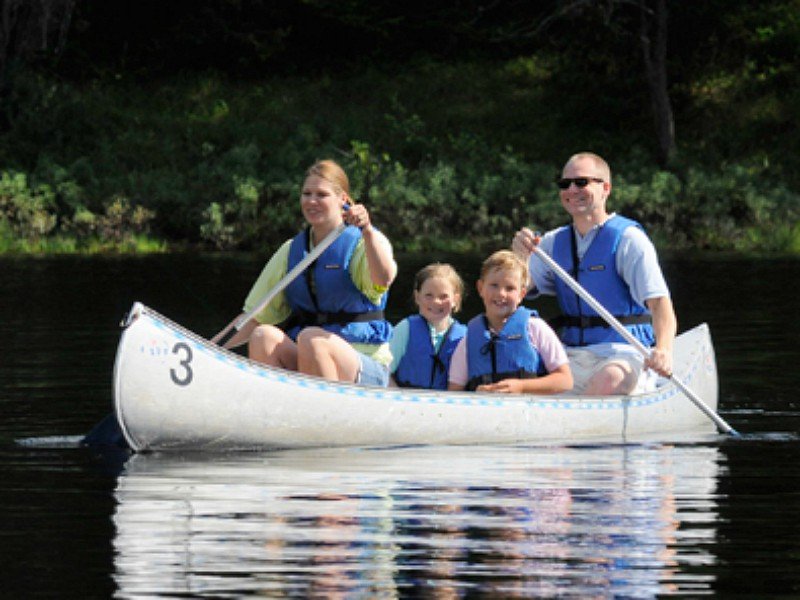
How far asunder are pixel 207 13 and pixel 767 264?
14032 millimetres

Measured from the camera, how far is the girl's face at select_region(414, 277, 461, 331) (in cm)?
976

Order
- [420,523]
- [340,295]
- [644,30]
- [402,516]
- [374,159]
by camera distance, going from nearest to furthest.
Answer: [420,523]
[402,516]
[340,295]
[374,159]
[644,30]

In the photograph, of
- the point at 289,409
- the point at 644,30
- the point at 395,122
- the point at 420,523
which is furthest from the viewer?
the point at 395,122

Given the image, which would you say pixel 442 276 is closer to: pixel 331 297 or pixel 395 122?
pixel 331 297

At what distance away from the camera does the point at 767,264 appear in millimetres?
24609

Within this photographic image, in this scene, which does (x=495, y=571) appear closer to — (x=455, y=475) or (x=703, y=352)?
(x=455, y=475)

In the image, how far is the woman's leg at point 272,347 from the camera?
9.51 m

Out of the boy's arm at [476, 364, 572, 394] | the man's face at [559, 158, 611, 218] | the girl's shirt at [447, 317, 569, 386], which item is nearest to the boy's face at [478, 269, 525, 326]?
the girl's shirt at [447, 317, 569, 386]

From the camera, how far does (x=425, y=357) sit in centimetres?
1004

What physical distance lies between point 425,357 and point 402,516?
243 cm

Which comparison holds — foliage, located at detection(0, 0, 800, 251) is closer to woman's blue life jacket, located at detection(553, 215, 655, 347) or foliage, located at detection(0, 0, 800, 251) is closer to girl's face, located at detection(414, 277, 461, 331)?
woman's blue life jacket, located at detection(553, 215, 655, 347)

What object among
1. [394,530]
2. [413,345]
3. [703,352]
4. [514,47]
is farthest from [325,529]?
[514,47]

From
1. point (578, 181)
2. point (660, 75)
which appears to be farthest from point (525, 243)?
point (660, 75)

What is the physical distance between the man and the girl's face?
1.14 ft
